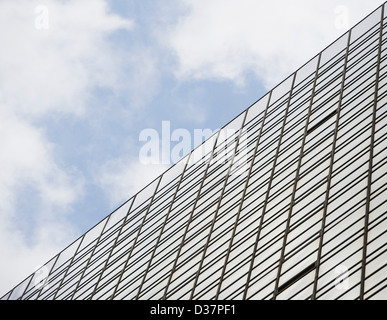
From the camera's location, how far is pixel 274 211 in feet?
90.3

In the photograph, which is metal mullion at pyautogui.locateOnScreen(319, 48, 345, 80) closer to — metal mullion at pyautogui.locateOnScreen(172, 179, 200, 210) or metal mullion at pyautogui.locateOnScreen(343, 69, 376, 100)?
metal mullion at pyautogui.locateOnScreen(343, 69, 376, 100)

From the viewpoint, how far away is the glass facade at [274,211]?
844 inches

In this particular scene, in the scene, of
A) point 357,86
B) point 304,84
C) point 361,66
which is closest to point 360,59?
point 361,66

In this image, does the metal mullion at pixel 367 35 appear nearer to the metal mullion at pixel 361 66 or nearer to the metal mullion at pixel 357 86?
the metal mullion at pixel 361 66

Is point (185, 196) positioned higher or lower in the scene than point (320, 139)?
higher

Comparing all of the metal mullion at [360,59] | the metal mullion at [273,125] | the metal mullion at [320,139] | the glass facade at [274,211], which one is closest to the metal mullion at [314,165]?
the glass facade at [274,211]

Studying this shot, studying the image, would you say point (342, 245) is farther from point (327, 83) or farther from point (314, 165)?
point (327, 83)

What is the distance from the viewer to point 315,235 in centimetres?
2303

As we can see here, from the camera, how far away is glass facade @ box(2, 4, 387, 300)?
21438mm

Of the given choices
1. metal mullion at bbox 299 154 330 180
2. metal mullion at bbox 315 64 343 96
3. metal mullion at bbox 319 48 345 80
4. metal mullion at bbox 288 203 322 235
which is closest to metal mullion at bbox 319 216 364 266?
metal mullion at bbox 288 203 322 235

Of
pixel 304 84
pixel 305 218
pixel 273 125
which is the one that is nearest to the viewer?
pixel 305 218
